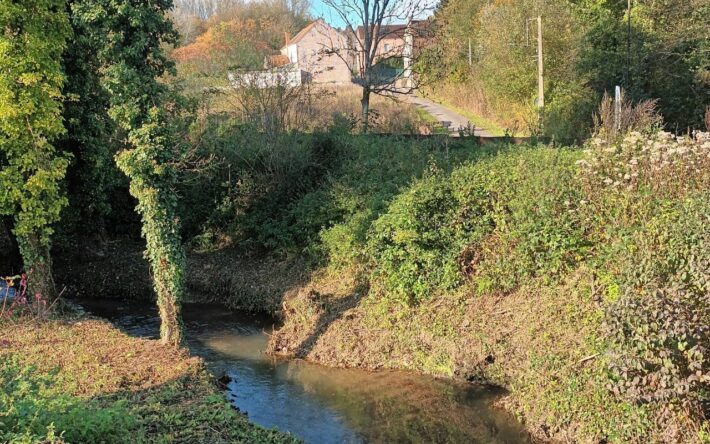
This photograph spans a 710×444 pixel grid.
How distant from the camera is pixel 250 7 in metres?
55.7

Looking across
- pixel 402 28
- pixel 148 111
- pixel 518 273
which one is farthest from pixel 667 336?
pixel 402 28

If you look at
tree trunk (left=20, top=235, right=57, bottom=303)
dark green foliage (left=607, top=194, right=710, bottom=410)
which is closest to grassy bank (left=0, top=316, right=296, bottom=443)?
tree trunk (left=20, top=235, right=57, bottom=303)

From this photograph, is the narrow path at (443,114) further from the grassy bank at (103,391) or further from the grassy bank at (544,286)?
the grassy bank at (103,391)

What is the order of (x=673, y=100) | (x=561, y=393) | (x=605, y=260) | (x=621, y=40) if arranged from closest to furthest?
(x=561, y=393), (x=605, y=260), (x=673, y=100), (x=621, y=40)

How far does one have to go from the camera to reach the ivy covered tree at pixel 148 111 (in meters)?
10.3

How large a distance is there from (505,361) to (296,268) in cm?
702

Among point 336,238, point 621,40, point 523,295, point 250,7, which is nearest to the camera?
point 523,295

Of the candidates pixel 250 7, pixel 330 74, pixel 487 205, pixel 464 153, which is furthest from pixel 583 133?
pixel 250 7

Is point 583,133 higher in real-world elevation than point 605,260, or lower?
higher

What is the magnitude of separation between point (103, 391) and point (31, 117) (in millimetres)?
6548

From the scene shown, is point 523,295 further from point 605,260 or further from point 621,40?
point 621,40

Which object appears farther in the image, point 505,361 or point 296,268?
point 296,268

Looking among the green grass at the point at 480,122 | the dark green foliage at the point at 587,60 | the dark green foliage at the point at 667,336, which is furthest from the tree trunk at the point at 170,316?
the green grass at the point at 480,122

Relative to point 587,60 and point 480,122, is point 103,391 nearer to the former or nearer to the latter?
point 587,60
